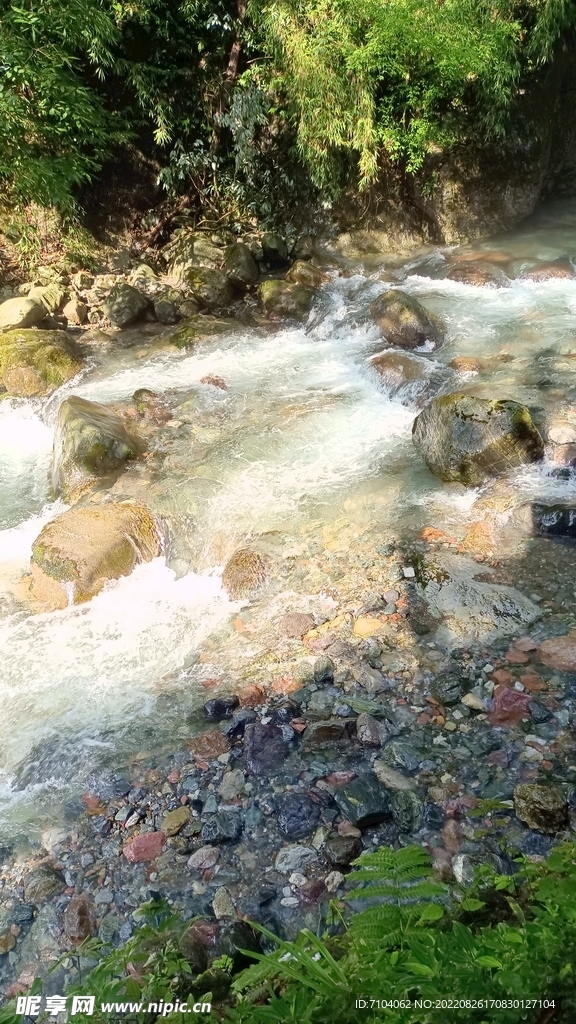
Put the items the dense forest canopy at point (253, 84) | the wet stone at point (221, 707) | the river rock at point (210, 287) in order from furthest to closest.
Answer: the river rock at point (210, 287) → the dense forest canopy at point (253, 84) → the wet stone at point (221, 707)

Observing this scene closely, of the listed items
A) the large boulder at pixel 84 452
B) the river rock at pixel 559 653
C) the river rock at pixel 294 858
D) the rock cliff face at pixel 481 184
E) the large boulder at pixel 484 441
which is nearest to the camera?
the river rock at pixel 294 858

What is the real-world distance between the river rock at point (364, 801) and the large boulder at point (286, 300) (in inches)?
282

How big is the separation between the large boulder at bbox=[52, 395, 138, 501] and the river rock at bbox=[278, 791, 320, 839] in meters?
3.74

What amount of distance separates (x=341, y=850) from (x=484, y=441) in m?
3.52

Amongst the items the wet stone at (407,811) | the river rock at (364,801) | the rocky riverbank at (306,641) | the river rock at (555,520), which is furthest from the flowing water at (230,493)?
the wet stone at (407,811)

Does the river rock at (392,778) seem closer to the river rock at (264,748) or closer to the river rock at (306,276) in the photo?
the river rock at (264,748)

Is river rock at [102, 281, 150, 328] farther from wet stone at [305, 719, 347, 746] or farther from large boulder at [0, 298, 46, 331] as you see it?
wet stone at [305, 719, 347, 746]

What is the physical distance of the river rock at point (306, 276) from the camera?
950 centimetres

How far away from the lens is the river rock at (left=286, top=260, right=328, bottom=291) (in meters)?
9.50

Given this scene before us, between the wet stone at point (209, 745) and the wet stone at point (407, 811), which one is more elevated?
the wet stone at point (209, 745)

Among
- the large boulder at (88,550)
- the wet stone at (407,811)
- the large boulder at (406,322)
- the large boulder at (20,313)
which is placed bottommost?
the wet stone at (407,811)

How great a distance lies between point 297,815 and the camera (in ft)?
10.1

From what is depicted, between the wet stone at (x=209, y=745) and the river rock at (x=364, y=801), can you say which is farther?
the wet stone at (x=209, y=745)

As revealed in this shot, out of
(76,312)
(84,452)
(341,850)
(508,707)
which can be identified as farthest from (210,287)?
(341,850)
